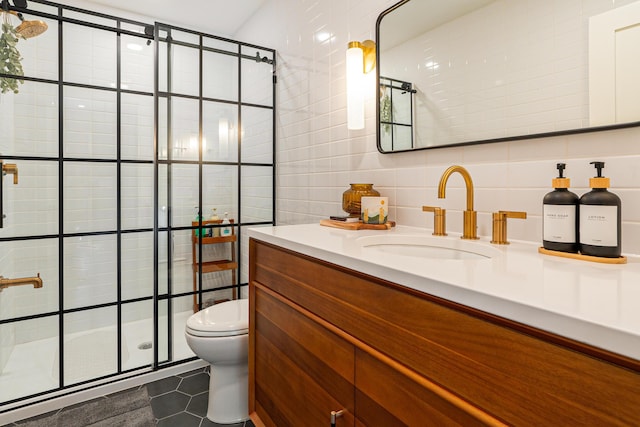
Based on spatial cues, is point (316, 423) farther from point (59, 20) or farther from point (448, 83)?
point (59, 20)

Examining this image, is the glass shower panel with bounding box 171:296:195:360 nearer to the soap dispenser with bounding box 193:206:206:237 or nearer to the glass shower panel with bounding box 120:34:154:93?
the soap dispenser with bounding box 193:206:206:237

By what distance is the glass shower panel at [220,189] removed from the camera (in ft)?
7.21

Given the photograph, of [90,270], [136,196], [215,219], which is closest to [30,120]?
[136,196]

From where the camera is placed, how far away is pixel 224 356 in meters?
1.64

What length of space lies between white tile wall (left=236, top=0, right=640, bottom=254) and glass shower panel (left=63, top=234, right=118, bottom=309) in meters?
1.07

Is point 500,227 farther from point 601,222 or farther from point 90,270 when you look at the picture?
point 90,270

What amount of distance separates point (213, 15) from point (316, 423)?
2.94 meters

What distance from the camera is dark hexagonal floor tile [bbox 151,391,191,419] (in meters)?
1.75

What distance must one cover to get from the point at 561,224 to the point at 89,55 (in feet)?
7.78

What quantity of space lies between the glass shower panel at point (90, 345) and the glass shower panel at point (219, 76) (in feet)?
4.73

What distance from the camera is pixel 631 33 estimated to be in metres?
0.88

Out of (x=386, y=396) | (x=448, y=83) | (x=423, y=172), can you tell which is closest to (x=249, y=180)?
(x=423, y=172)

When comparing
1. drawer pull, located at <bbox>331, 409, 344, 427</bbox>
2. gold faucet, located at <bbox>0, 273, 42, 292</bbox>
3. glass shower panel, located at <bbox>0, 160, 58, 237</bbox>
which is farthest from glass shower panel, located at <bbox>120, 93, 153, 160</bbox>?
drawer pull, located at <bbox>331, 409, 344, 427</bbox>

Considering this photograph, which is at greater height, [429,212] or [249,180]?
[249,180]
